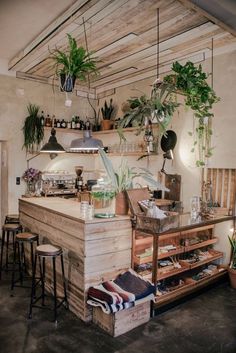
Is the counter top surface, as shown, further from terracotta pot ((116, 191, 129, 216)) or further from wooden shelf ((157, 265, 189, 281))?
wooden shelf ((157, 265, 189, 281))

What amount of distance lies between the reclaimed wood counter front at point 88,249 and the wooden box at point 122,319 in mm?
174

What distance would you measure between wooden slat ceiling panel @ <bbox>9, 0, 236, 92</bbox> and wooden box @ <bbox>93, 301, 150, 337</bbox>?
3210 mm

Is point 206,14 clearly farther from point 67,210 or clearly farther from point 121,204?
point 67,210

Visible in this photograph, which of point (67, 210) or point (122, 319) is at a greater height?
point (67, 210)

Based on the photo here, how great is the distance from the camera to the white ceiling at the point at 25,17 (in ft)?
11.4

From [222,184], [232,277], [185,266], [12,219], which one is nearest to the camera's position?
[185,266]

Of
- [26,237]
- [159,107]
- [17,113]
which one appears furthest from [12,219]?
[159,107]

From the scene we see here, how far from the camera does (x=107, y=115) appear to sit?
6609 mm

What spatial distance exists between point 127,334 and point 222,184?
2.64m

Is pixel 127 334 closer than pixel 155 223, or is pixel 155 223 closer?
pixel 127 334

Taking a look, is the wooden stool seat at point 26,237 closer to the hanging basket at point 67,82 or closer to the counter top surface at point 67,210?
the counter top surface at point 67,210

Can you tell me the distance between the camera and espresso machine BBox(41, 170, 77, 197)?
6.06 meters

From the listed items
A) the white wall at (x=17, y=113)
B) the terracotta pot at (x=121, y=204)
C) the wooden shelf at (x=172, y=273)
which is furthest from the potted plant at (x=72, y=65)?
the white wall at (x=17, y=113)

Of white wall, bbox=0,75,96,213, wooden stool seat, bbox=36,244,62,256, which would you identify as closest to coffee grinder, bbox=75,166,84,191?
white wall, bbox=0,75,96,213
